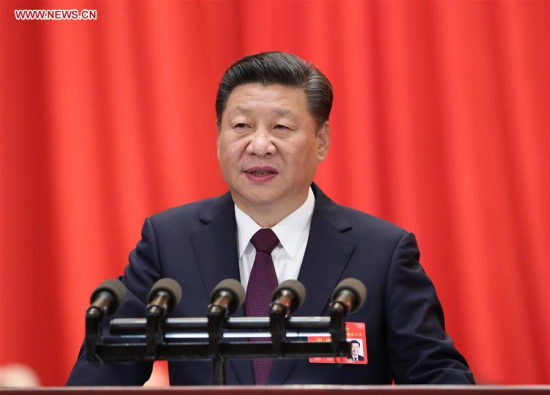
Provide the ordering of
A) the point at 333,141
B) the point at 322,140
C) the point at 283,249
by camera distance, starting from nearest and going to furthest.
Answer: the point at 283,249 < the point at 322,140 < the point at 333,141

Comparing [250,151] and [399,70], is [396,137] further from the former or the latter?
[250,151]

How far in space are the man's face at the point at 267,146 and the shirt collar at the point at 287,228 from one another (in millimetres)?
26

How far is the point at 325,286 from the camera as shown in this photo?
6.06 ft

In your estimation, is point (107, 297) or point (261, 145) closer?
point (107, 297)

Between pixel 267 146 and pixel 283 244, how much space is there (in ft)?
0.81

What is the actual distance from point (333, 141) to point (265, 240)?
0.86 metres

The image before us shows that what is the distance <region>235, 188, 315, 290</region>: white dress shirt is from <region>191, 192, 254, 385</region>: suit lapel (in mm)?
25

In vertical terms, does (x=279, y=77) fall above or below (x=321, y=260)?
above

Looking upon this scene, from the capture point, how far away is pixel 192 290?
73.5 inches

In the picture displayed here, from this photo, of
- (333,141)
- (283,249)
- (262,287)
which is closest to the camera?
(262,287)

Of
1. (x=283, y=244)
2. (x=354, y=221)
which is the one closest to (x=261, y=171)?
(x=283, y=244)

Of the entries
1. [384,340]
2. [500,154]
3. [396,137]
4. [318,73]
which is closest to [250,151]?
[318,73]

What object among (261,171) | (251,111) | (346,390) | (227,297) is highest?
(251,111)

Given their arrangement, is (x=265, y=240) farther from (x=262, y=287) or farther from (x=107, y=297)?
(x=107, y=297)
